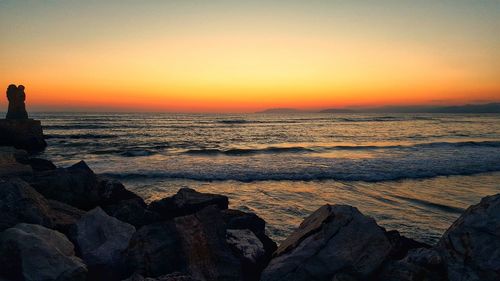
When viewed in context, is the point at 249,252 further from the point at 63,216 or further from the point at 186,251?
the point at 63,216

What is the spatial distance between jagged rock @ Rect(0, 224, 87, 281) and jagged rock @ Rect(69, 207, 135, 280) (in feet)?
2.40

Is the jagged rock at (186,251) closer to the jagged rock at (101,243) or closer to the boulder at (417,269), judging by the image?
the jagged rock at (101,243)

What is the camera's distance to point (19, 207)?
19.3 feet

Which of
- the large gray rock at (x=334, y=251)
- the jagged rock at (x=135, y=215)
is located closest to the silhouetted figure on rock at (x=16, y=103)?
the jagged rock at (x=135, y=215)

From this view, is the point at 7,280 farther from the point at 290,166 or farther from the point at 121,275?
the point at 290,166

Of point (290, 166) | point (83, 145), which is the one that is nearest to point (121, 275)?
point (290, 166)

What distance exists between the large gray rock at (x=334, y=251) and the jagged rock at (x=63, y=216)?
13.4 feet

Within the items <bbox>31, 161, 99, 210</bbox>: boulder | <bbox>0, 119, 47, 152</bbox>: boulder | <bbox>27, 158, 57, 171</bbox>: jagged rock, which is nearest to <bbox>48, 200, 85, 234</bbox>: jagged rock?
<bbox>31, 161, 99, 210</bbox>: boulder

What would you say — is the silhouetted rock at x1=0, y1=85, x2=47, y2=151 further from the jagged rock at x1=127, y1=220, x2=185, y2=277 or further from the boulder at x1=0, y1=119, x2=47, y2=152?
the jagged rock at x1=127, y1=220, x2=185, y2=277

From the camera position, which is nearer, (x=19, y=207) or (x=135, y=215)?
(x=19, y=207)

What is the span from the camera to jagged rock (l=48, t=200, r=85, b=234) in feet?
21.4

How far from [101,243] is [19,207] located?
5.04 ft

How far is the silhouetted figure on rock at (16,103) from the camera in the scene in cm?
3673

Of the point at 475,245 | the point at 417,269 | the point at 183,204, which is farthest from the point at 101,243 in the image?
the point at 475,245
